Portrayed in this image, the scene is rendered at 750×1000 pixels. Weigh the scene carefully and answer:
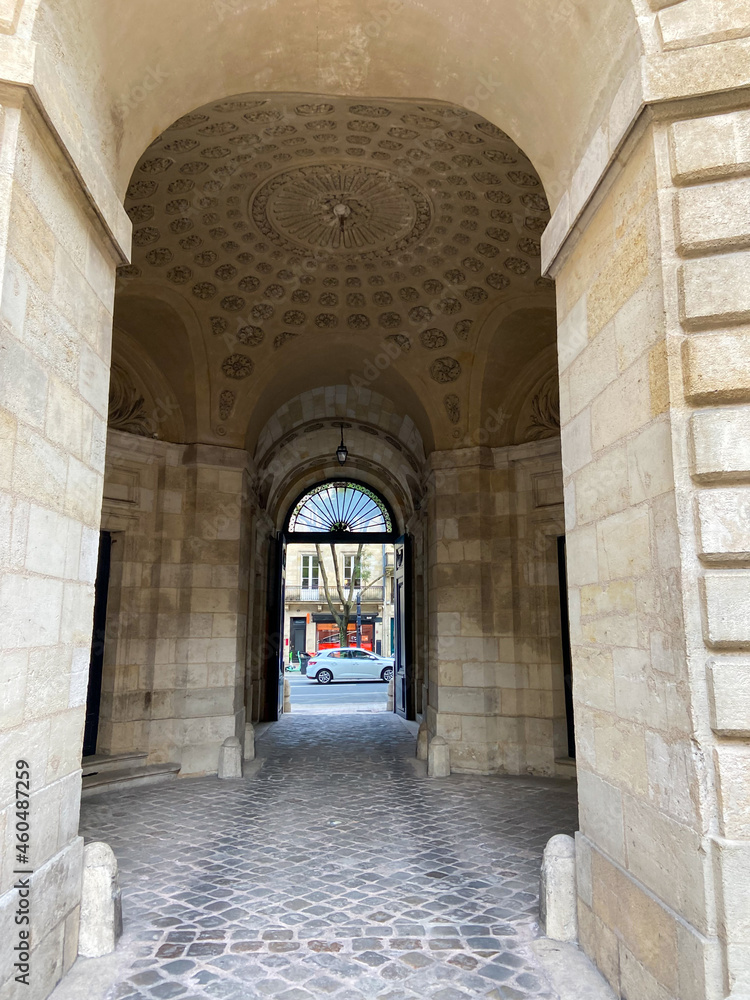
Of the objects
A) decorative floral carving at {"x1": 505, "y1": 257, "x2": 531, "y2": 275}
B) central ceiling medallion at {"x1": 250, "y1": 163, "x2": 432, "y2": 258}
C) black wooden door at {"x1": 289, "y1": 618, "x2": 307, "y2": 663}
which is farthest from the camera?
black wooden door at {"x1": 289, "y1": 618, "x2": 307, "y2": 663}

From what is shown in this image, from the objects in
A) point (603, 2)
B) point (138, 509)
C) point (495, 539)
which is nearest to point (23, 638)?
point (603, 2)

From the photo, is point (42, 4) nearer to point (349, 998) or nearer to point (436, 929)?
point (349, 998)

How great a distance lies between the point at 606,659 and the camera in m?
3.28

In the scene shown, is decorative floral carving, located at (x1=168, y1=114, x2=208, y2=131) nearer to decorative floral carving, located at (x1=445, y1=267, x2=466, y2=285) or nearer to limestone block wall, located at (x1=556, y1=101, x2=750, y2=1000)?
decorative floral carving, located at (x1=445, y1=267, x2=466, y2=285)

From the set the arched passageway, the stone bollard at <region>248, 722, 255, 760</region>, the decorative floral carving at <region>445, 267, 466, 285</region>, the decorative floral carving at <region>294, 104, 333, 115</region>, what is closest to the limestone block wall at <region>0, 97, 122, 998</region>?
the arched passageway

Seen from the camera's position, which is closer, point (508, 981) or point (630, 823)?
point (630, 823)

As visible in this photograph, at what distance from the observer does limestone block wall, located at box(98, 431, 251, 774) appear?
8.15 meters

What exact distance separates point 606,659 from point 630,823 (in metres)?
0.72

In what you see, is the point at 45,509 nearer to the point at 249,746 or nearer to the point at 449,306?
the point at 249,746

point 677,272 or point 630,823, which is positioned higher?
point 677,272

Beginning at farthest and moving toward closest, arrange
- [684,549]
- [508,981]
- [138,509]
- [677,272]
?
[138,509] → [508,981] → [677,272] → [684,549]

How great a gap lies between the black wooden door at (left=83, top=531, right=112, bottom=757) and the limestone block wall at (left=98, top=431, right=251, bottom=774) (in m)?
0.08

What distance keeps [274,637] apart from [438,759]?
5.64 m

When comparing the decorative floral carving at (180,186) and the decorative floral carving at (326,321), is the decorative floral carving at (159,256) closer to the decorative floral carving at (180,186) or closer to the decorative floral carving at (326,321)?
the decorative floral carving at (180,186)
